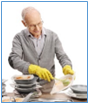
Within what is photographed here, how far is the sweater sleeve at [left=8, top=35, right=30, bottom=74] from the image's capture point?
6.31 ft

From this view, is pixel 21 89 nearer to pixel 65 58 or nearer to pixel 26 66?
pixel 26 66

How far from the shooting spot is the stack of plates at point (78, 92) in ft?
4.70

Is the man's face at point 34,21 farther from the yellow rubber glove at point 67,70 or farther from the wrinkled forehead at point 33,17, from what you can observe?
the yellow rubber glove at point 67,70

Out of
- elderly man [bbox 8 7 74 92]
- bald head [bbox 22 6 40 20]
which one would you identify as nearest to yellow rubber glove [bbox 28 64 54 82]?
elderly man [bbox 8 7 74 92]

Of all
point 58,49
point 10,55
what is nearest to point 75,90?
point 58,49

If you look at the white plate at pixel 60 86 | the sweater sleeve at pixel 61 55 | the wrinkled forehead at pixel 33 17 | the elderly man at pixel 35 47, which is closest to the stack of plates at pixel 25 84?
the white plate at pixel 60 86

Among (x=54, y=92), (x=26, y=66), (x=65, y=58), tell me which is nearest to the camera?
(x=54, y=92)

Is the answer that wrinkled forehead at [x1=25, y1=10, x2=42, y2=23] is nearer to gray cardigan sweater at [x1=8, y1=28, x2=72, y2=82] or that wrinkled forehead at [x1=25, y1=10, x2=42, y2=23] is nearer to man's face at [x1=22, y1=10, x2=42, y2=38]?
man's face at [x1=22, y1=10, x2=42, y2=38]

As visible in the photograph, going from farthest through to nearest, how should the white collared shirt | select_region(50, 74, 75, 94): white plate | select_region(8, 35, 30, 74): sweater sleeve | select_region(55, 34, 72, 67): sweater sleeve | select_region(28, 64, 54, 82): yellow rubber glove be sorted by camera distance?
the white collared shirt < select_region(55, 34, 72, 67): sweater sleeve < select_region(8, 35, 30, 74): sweater sleeve < select_region(28, 64, 54, 82): yellow rubber glove < select_region(50, 74, 75, 94): white plate

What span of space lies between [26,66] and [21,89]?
377 mm

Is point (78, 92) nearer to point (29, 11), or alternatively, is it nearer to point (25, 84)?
point (25, 84)

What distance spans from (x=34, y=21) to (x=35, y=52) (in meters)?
0.37

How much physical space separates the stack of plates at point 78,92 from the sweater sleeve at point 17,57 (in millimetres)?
594

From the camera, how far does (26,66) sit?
6.20 feet
